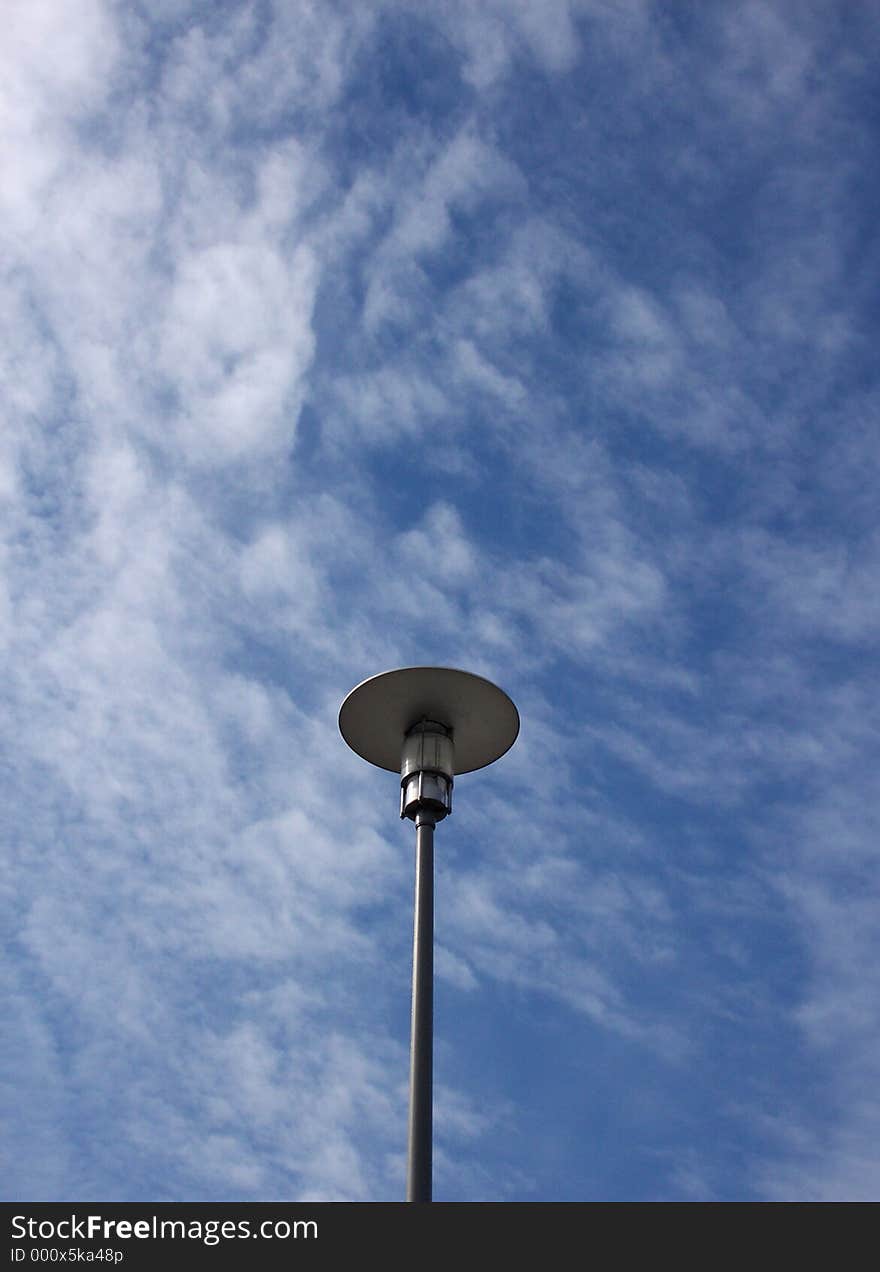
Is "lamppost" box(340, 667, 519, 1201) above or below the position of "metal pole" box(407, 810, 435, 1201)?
above

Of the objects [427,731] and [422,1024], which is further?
[427,731]

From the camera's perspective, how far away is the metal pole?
316 inches

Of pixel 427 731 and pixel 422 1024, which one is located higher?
pixel 427 731

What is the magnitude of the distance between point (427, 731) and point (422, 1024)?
224cm

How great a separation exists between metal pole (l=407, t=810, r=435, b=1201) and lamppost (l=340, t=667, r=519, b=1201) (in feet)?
0.04

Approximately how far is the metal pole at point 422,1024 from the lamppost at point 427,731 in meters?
0.01

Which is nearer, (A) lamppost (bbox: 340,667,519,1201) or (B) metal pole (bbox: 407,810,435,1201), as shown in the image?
(B) metal pole (bbox: 407,810,435,1201)

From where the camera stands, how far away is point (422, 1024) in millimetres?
8602

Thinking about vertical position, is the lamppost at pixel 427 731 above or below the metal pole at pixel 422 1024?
above

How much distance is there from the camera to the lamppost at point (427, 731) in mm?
9766

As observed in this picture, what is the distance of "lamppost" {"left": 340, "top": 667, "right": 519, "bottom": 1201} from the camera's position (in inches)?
384
